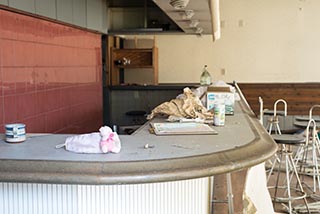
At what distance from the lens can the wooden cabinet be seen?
277 inches

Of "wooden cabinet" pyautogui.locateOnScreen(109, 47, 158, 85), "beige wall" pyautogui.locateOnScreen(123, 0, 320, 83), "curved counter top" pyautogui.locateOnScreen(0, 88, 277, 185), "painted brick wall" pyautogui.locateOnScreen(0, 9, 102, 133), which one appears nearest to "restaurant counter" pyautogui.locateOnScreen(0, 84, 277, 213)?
"curved counter top" pyautogui.locateOnScreen(0, 88, 277, 185)

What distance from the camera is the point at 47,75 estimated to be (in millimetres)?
4207

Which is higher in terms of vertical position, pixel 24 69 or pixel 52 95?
pixel 24 69

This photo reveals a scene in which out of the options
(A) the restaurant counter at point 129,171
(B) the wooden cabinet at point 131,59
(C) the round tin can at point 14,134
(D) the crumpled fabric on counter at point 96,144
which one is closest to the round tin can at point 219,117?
(A) the restaurant counter at point 129,171

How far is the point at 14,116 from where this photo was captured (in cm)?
353

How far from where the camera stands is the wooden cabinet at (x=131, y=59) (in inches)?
277

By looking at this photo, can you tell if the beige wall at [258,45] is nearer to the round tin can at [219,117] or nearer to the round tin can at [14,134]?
the round tin can at [219,117]

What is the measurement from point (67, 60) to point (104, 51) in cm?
211

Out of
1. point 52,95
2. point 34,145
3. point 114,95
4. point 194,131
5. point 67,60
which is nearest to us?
point 34,145

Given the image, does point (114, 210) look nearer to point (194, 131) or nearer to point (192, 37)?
point (194, 131)

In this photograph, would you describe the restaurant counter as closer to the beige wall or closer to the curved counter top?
the curved counter top

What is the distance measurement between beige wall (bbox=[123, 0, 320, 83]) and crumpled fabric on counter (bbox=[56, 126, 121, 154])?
635 centimetres

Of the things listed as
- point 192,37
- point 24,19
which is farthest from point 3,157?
point 192,37

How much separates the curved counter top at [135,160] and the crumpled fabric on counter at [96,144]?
0.11 ft
